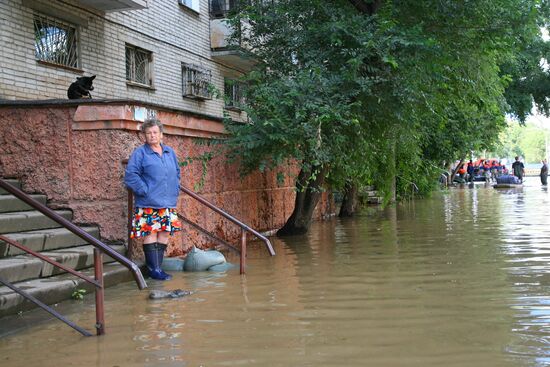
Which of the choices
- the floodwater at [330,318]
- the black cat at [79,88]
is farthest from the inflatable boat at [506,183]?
the black cat at [79,88]

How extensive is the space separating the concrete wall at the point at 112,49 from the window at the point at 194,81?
0.68ft

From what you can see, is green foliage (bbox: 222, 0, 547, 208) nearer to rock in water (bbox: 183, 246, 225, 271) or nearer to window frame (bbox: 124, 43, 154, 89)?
rock in water (bbox: 183, 246, 225, 271)

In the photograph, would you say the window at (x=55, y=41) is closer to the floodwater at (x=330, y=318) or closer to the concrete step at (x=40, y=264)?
the concrete step at (x=40, y=264)

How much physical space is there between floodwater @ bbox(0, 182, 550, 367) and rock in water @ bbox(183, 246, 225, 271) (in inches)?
8.8

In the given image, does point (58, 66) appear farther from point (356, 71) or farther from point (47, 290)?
point (47, 290)

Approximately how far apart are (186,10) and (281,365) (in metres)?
14.3

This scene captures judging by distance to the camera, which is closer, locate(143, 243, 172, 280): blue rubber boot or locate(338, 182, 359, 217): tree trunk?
locate(143, 243, 172, 280): blue rubber boot

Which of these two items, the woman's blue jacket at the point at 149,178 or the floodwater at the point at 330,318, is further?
the woman's blue jacket at the point at 149,178

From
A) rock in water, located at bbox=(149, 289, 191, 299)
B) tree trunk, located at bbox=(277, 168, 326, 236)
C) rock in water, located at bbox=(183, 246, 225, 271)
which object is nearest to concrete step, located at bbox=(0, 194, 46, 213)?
rock in water, located at bbox=(183, 246, 225, 271)

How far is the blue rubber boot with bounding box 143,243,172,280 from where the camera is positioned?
22.4 feet

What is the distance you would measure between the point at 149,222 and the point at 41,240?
3.55 ft

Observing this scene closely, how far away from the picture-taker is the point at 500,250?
27.9ft

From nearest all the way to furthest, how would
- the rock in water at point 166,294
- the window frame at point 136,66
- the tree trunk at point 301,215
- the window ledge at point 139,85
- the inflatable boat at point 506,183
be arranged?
the rock in water at point 166,294
the tree trunk at point 301,215
the window ledge at point 139,85
the window frame at point 136,66
the inflatable boat at point 506,183

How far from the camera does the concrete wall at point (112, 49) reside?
10664 mm
